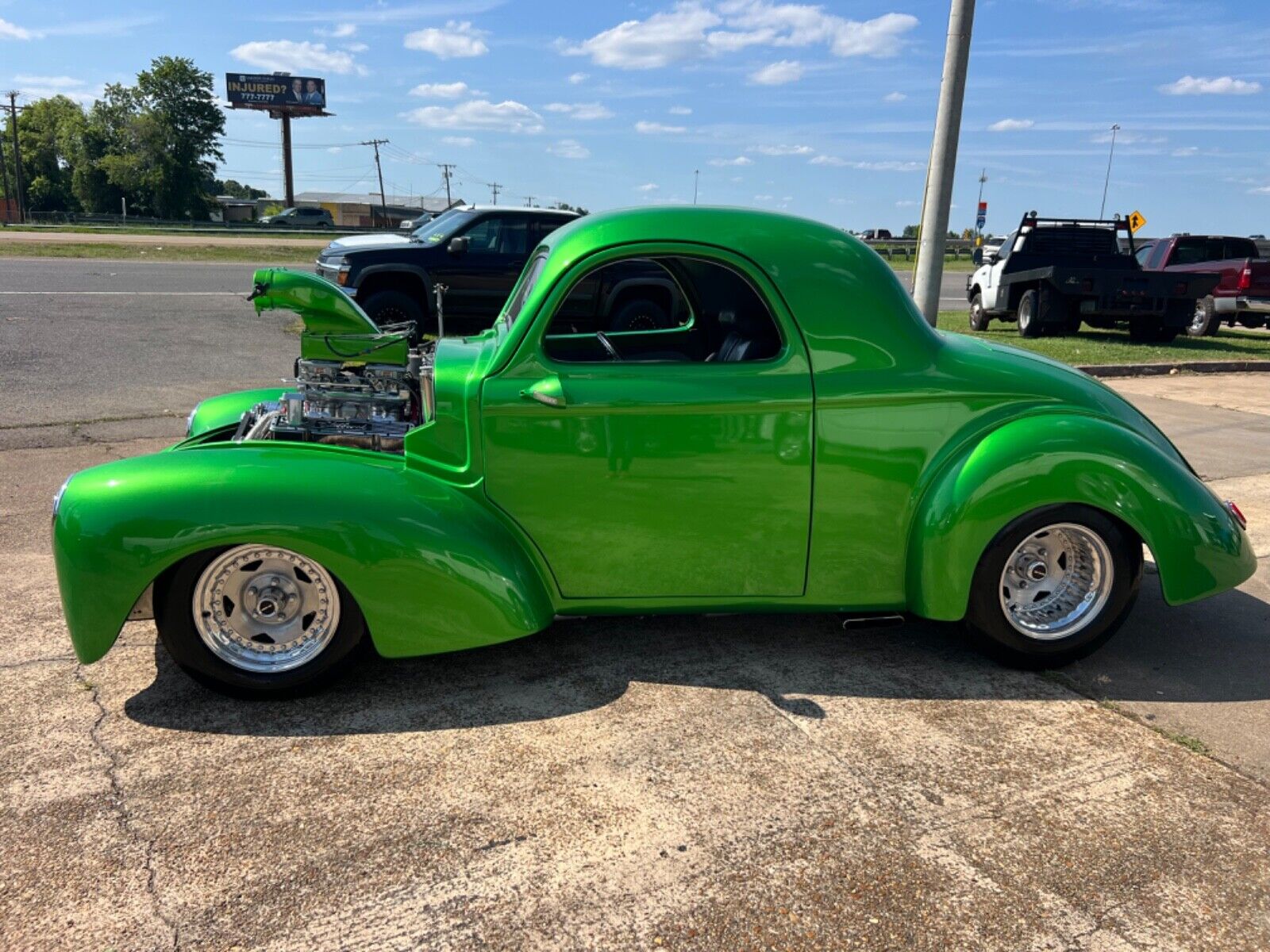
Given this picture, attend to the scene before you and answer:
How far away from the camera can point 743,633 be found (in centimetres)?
405

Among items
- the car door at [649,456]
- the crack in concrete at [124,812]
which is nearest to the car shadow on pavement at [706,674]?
the crack in concrete at [124,812]

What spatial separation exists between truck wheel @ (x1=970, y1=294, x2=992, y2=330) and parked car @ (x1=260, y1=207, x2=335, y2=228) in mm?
47586

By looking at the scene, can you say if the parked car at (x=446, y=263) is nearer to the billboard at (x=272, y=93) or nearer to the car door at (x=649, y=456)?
the car door at (x=649, y=456)

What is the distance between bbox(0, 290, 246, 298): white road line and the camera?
49.5 feet

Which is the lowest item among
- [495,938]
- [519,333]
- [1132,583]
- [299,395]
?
[495,938]

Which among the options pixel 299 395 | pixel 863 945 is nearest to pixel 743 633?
pixel 863 945

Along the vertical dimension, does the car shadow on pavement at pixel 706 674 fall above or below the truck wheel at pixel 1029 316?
below

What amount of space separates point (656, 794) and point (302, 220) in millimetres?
59640

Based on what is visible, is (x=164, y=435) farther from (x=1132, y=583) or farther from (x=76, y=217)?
(x=76, y=217)

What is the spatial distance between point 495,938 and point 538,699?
1.19 m

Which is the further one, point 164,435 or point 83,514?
point 164,435

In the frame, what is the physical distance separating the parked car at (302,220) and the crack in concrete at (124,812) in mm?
56707

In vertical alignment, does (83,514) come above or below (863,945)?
above

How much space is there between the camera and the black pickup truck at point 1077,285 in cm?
1402
